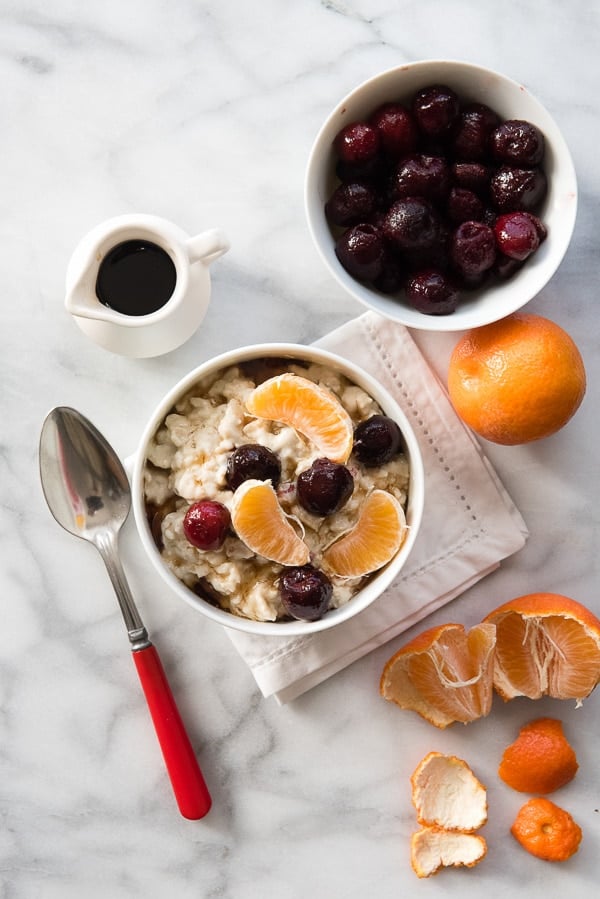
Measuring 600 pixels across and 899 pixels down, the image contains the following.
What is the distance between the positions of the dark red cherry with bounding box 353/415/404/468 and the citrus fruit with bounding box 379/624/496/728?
1.28 ft

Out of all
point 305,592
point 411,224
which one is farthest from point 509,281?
point 305,592

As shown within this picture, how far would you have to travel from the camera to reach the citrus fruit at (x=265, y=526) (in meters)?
1.35

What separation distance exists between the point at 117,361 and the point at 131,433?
0.48 feet

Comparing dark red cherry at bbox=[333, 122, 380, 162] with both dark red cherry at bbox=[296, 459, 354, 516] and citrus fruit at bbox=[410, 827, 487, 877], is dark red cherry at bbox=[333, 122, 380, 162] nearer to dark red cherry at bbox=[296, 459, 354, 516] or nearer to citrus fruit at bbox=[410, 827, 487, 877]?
dark red cherry at bbox=[296, 459, 354, 516]

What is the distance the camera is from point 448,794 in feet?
5.74

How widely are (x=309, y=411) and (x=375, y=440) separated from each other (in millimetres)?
126

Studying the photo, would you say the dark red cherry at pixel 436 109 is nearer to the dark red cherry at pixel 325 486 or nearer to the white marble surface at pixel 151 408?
the white marble surface at pixel 151 408

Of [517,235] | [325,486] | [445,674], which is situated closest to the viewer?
[325,486]

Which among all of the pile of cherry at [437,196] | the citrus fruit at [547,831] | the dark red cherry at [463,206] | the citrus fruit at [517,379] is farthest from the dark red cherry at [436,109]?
the citrus fruit at [547,831]

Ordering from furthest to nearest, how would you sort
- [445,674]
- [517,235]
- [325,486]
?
[445,674]
[517,235]
[325,486]

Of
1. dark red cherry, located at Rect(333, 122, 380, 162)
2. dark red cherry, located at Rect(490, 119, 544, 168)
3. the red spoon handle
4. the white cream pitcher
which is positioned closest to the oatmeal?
the white cream pitcher

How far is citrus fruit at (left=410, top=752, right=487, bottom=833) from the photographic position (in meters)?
1.70

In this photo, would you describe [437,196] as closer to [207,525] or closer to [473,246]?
[473,246]

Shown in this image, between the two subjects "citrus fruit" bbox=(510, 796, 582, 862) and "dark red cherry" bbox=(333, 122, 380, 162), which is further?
"citrus fruit" bbox=(510, 796, 582, 862)
